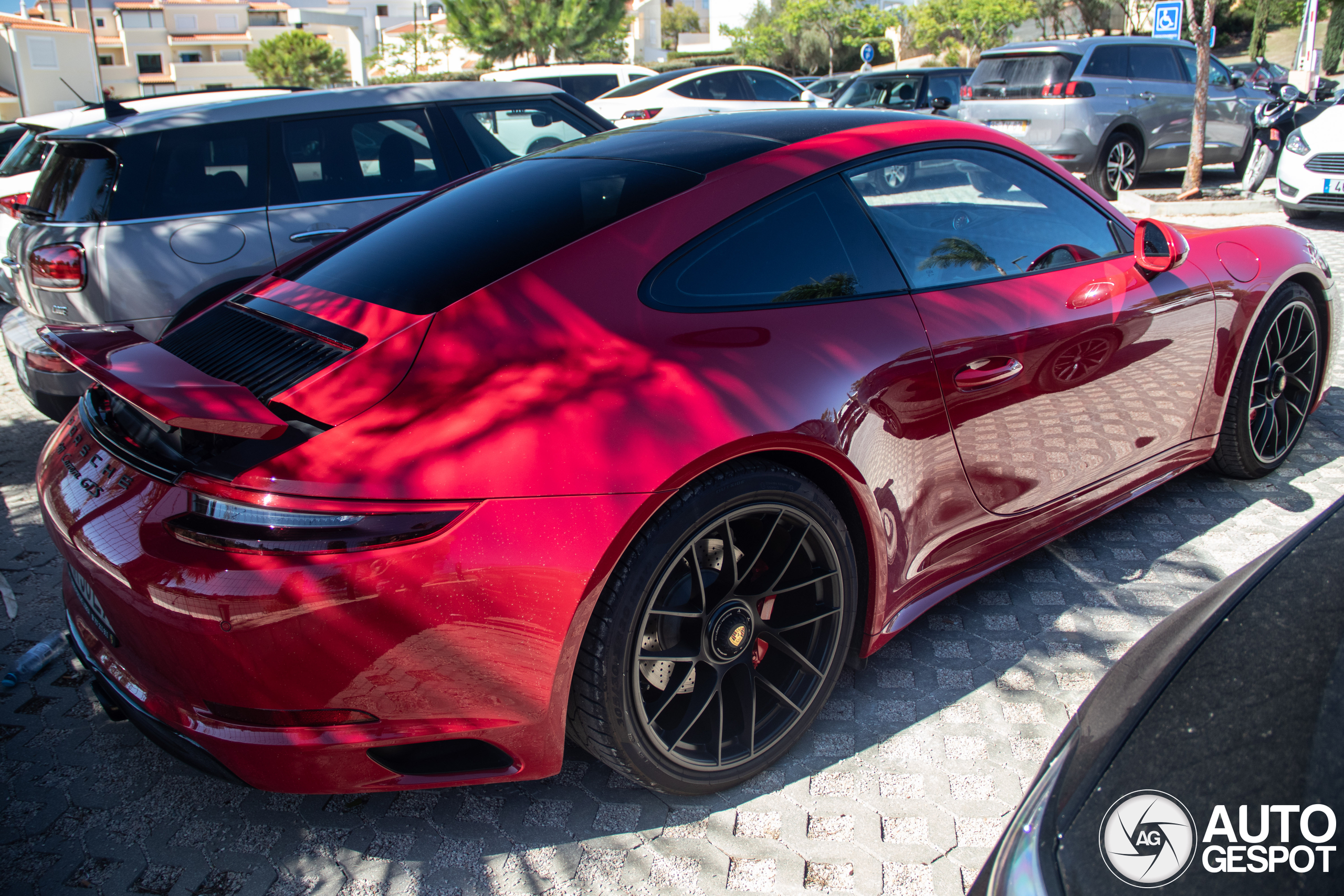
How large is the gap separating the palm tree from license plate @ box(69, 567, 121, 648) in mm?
2167

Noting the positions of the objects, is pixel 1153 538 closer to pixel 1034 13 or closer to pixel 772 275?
pixel 772 275

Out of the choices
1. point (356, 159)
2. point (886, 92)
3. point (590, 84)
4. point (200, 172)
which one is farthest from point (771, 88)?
point (200, 172)

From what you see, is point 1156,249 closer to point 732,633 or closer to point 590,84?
Answer: point 732,633

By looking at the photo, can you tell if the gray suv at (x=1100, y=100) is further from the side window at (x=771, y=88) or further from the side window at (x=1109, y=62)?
the side window at (x=771, y=88)

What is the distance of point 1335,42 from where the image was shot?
Answer: 3538cm

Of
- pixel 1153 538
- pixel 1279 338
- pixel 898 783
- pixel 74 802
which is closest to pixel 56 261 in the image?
pixel 74 802

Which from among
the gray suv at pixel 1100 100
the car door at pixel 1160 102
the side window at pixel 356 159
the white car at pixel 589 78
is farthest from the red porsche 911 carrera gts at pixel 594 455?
the white car at pixel 589 78

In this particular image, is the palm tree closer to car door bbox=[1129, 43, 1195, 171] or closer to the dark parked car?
the dark parked car

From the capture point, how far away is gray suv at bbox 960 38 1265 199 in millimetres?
10852

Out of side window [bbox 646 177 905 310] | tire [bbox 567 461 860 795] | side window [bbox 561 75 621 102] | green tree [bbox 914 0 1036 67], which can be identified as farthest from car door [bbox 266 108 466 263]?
green tree [bbox 914 0 1036 67]

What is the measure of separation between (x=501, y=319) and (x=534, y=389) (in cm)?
21

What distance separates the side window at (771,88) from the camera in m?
14.3

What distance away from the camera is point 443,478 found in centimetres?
177

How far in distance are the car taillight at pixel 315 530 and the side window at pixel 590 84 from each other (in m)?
13.1
